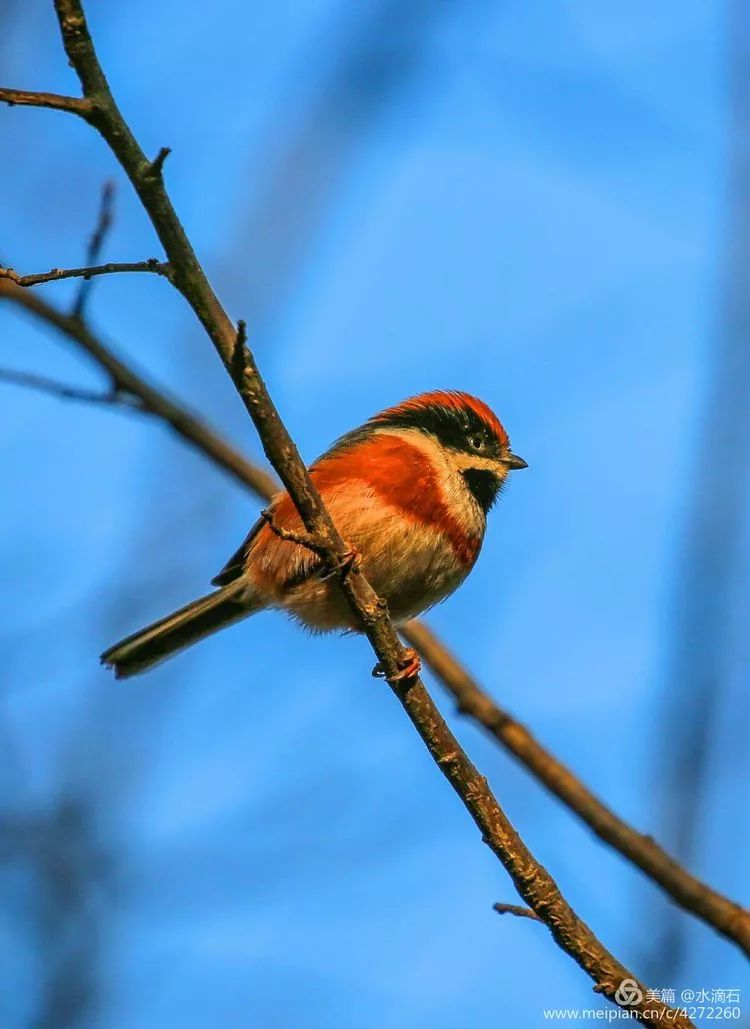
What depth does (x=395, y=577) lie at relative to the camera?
5262 millimetres

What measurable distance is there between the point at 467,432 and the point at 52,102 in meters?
3.42

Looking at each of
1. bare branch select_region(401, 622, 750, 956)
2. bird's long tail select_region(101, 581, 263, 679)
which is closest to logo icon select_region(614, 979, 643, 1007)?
bare branch select_region(401, 622, 750, 956)

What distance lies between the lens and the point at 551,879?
11.4 ft

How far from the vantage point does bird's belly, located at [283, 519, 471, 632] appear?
517 cm

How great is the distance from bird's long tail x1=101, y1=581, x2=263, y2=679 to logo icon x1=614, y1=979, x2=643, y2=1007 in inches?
118

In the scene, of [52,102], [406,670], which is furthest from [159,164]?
[406,670]

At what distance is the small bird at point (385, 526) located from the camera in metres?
5.21

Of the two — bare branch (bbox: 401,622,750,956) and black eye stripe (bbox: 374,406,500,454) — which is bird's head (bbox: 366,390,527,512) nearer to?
black eye stripe (bbox: 374,406,500,454)

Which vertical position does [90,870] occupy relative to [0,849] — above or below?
below

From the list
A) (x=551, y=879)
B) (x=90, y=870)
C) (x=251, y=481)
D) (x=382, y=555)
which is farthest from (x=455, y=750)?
(x=90, y=870)

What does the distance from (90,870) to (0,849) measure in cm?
56

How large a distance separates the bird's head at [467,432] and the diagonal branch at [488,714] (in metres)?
0.81

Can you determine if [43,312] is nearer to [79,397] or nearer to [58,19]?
[79,397]

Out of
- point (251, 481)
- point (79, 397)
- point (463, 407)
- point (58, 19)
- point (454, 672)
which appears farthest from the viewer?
point (463, 407)
